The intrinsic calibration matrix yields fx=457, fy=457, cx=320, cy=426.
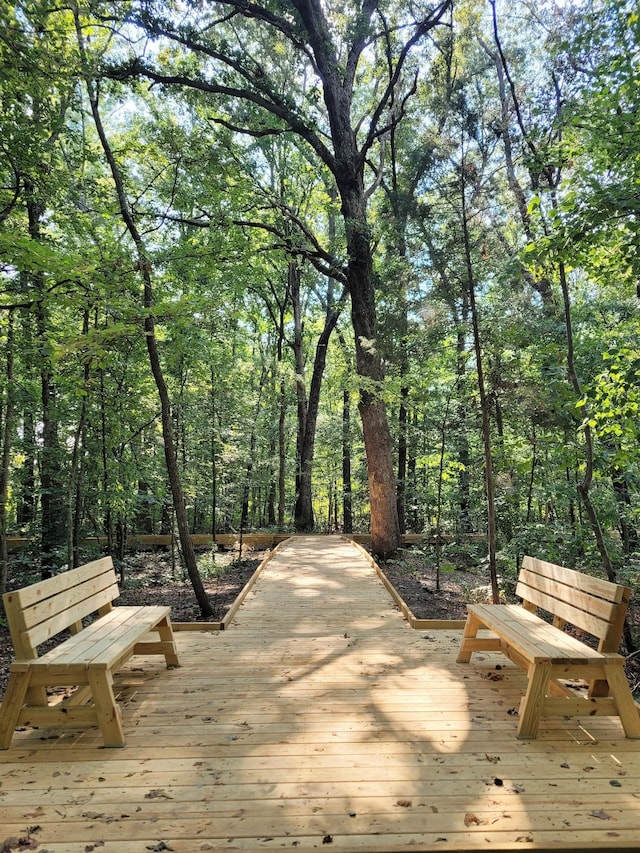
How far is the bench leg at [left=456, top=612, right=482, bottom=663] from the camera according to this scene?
3344mm

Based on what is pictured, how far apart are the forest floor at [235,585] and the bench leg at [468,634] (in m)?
1.87

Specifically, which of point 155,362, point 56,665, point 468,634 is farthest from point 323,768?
point 155,362

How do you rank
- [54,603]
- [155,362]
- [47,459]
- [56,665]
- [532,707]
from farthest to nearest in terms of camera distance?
[47,459]
[155,362]
[54,603]
[532,707]
[56,665]

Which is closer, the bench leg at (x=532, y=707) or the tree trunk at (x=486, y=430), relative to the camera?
the bench leg at (x=532, y=707)

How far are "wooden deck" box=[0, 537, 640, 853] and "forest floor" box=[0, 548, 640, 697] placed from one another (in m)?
2.15

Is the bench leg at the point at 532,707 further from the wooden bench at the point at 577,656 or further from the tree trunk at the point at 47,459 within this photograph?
the tree trunk at the point at 47,459

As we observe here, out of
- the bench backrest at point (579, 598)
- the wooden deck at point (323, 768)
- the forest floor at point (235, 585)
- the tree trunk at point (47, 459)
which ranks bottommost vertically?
the forest floor at point (235, 585)

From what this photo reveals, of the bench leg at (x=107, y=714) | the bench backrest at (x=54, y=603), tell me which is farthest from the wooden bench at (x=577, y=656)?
the bench backrest at (x=54, y=603)

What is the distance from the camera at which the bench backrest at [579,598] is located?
95.4 inches

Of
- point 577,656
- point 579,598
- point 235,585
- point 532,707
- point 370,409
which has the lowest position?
point 235,585

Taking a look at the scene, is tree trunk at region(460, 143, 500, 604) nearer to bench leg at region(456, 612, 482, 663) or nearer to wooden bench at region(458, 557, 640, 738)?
bench leg at region(456, 612, 482, 663)

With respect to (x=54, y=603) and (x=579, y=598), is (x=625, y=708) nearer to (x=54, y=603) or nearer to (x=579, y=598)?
(x=579, y=598)

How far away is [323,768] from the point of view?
2168mm

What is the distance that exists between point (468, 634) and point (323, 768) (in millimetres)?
1635
